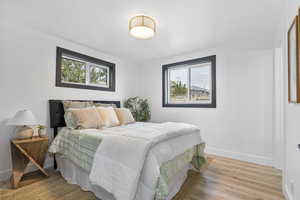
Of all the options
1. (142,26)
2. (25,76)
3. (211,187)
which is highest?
(142,26)

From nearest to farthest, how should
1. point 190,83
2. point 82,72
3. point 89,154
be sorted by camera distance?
point 89,154 → point 82,72 → point 190,83

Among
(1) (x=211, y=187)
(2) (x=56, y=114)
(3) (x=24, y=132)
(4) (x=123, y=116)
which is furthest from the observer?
(4) (x=123, y=116)

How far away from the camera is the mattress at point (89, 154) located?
158 centimetres

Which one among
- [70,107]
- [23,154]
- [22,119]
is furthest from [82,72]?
[23,154]

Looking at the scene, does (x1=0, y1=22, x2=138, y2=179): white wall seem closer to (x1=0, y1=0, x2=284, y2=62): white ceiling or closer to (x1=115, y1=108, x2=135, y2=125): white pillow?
(x1=0, y1=0, x2=284, y2=62): white ceiling

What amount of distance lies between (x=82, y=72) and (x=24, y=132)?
1574 millimetres

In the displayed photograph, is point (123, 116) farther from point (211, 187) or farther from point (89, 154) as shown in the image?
point (211, 187)

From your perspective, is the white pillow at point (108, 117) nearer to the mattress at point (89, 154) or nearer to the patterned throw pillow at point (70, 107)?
the patterned throw pillow at point (70, 107)

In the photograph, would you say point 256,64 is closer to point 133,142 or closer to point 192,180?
point 192,180

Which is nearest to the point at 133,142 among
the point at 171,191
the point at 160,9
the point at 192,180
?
the point at 171,191

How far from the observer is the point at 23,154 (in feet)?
6.83

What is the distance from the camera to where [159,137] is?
164 cm

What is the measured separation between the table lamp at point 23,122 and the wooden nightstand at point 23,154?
3.3 inches

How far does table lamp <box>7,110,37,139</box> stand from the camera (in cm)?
198
